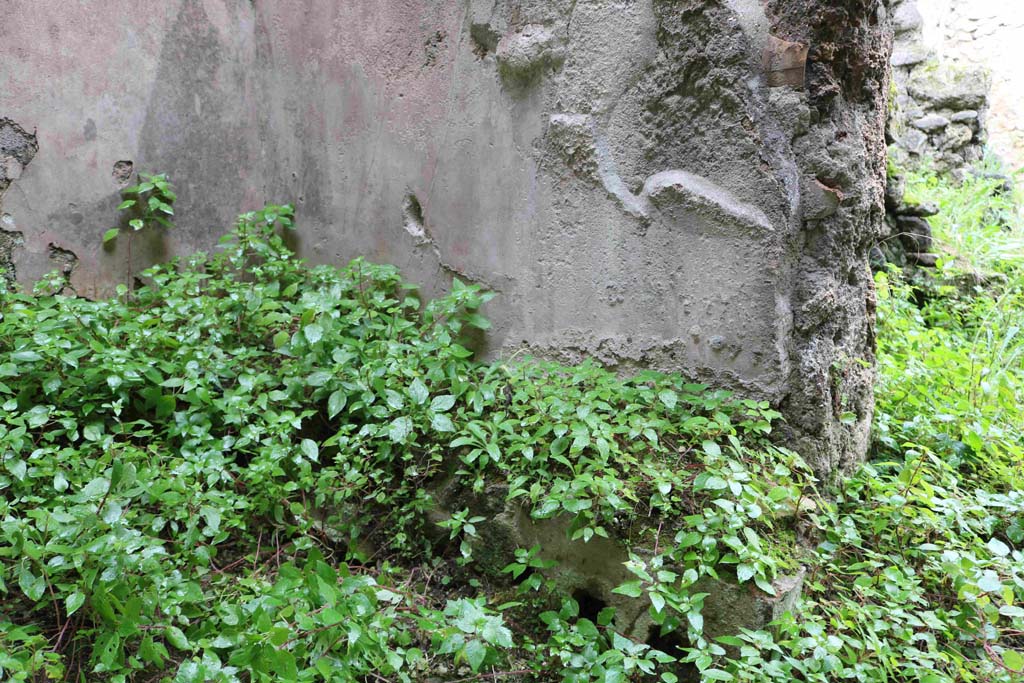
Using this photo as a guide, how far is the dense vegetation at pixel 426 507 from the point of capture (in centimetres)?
194

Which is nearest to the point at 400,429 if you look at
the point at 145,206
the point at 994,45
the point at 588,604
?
the point at 588,604

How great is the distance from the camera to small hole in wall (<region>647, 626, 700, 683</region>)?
2.04 metres

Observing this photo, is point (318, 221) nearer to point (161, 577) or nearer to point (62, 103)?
point (62, 103)

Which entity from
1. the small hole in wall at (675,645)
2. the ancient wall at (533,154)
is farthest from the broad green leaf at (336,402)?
the small hole in wall at (675,645)

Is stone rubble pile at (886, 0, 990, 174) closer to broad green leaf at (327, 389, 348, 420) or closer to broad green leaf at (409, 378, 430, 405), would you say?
broad green leaf at (409, 378, 430, 405)

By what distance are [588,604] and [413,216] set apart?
1832mm

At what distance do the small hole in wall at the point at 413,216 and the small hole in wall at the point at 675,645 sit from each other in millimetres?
1901

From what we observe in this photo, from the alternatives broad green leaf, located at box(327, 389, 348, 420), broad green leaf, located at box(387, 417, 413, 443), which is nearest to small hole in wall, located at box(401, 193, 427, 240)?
broad green leaf, located at box(327, 389, 348, 420)

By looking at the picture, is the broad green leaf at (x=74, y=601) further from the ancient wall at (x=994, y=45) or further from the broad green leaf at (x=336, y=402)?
the ancient wall at (x=994, y=45)

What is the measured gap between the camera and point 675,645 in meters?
2.10

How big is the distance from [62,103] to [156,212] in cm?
58

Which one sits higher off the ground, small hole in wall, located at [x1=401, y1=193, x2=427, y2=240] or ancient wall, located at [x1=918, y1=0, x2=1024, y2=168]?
ancient wall, located at [x1=918, y1=0, x2=1024, y2=168]

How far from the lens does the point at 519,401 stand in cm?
255

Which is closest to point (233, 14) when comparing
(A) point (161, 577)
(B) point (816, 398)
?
(A) point (161, 577)
